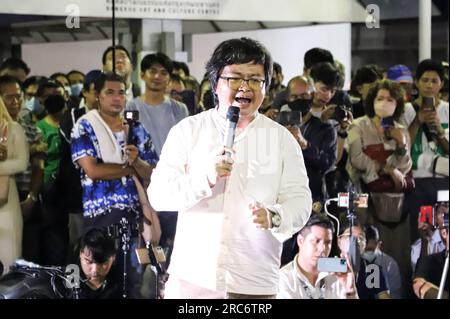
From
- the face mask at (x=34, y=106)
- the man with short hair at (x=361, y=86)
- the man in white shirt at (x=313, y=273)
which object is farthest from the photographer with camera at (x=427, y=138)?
the face mask at (x=34, y=106)

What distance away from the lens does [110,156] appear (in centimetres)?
462

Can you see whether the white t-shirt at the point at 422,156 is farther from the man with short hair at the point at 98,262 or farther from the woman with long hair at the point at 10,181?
the woman with long hair at the point at 10,181

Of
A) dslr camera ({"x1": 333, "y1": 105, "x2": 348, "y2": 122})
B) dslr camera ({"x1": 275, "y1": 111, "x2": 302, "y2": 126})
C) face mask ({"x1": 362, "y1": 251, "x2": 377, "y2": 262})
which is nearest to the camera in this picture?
dslr camera ({"x1": 275, "y1": 111, "x2": 302, "y2": 126})

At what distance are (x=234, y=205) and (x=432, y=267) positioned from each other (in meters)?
1.39

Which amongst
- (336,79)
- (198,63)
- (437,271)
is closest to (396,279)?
(437,271)

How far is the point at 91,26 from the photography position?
183 inches

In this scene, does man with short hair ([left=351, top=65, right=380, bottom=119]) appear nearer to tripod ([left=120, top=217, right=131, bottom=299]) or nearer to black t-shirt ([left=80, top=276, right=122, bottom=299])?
tripod ([left=120, top=217, right=131, bottom=299])

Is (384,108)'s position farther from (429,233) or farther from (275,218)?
(275,218)

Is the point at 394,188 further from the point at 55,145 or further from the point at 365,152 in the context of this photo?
the point at 55,145

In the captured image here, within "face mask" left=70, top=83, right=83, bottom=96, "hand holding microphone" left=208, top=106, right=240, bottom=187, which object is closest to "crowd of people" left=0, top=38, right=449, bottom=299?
"face mask" left=70, top=83, right=83, bottom=96

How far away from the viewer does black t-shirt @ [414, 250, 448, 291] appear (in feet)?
16.6

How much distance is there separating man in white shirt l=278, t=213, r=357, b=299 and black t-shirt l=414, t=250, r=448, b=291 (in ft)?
1.34

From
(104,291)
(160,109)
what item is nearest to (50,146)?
(160,109)

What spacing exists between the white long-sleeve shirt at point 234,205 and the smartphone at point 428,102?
113 centimetres
